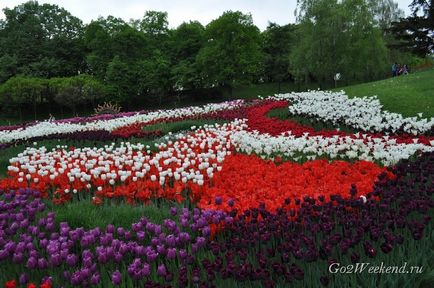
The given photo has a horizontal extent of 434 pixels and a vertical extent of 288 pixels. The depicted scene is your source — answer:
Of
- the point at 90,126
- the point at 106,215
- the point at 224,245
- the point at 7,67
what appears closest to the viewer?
the point at 224,245

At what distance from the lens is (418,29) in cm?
4859

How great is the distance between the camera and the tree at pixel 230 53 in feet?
167

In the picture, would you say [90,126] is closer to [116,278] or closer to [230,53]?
[116,278]

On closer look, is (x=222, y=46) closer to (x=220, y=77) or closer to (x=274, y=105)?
(x=220, y=77)

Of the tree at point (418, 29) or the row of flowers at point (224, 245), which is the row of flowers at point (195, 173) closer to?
the row of flowers at point (224, 245)

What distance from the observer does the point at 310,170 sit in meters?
8.55

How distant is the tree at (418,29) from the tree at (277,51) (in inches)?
764

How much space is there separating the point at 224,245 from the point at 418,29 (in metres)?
51.1

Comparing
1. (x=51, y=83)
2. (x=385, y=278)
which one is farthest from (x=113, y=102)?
(x=385, y=278)

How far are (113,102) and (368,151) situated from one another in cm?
4851

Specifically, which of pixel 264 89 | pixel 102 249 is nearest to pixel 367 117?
pixel 102 249

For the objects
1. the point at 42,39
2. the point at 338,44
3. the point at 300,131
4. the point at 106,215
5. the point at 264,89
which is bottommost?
the point at 106,215

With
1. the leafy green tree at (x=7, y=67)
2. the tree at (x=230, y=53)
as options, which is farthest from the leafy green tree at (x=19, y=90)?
the tree at (x=230, y=53)

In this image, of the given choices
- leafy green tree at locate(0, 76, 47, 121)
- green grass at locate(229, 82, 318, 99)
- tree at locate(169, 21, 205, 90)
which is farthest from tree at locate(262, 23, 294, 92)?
leafy green tree at locate(0, 76, 47, 121)
